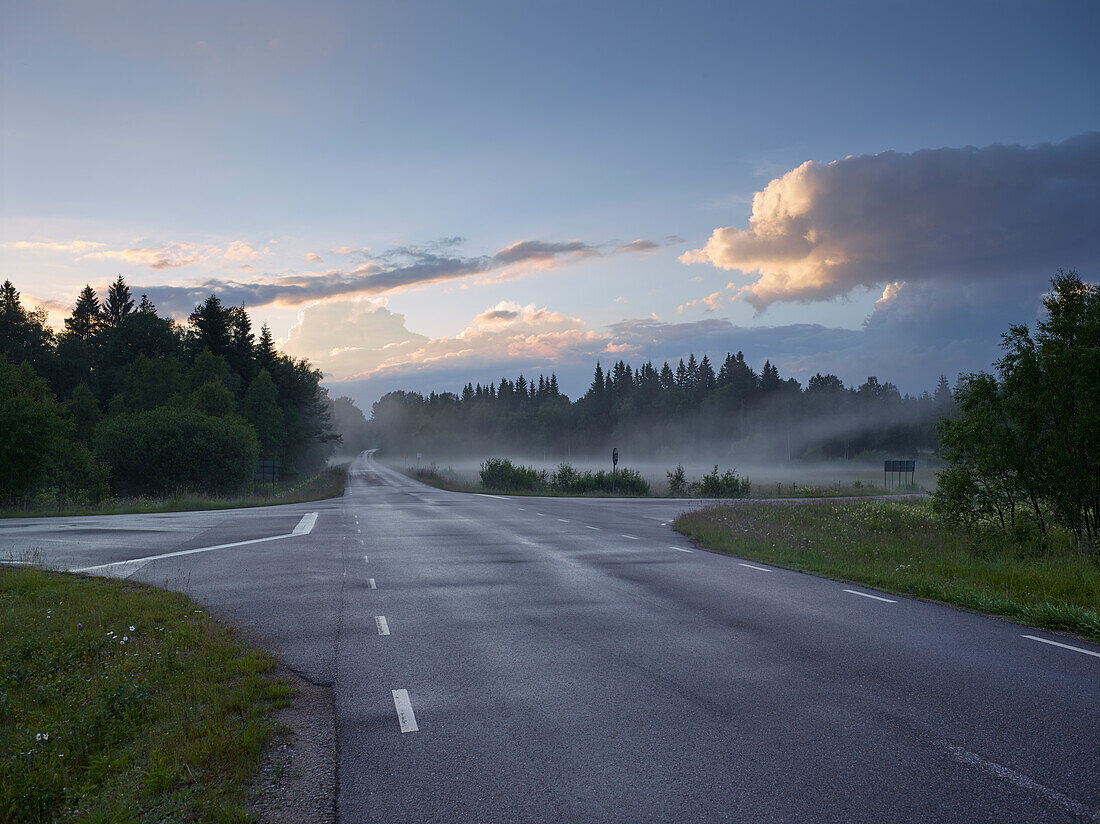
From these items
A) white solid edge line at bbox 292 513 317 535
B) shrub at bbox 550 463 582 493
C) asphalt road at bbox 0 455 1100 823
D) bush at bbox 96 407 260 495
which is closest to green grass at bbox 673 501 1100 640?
asphalt road at bbox 0 455 1100 823

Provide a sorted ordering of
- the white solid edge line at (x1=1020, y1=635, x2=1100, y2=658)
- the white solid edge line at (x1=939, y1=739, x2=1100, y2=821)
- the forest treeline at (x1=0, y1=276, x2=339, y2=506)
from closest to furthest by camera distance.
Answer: the white solid edge line at (x1=939, y1=739, x2=1100, y2=821) < the white solid edge line at (x1=1020, y1=635, x2=1100, y2=658) < the forest treeline at (x1=0, y1=276, x2=339, y2=506)

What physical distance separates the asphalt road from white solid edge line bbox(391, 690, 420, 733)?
0.02 meters

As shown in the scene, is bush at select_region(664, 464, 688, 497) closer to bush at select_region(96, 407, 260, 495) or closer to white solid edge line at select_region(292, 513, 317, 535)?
white solid edge line at select_region(292, 513, 317, 535)

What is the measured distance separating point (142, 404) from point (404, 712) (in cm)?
6775

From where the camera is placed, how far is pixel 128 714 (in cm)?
544

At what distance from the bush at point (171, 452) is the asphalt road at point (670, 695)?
32079 mm

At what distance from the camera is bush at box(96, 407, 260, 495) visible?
40.2 meters

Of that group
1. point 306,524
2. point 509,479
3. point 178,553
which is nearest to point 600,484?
point 509,479

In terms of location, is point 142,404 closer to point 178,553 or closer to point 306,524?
point 306,524

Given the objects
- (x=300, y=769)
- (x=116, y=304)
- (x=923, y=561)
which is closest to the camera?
(x=300, y=769)

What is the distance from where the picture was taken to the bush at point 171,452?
1582 inches

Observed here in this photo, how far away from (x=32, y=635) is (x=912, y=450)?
151455mm

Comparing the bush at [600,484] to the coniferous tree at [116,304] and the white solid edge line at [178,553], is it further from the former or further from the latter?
the coniferous tree at [116,304]

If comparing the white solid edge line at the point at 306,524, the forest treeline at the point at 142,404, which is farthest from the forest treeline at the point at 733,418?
the white solid edge line at the point at 306,524
